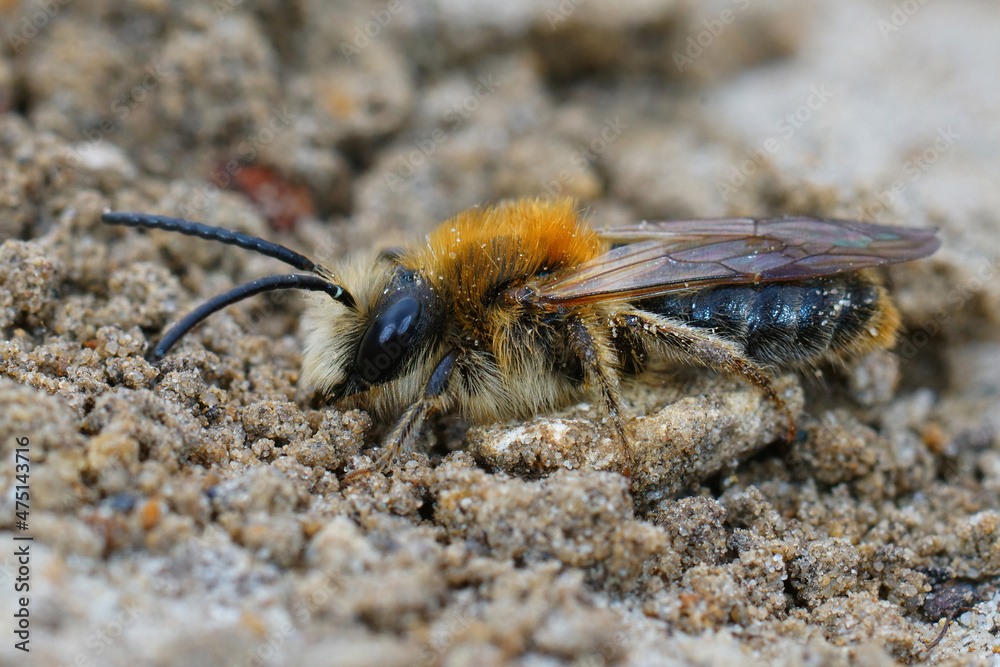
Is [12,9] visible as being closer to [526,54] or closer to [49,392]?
[49,392]

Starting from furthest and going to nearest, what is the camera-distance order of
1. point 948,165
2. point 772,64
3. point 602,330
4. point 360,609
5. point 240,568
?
point 772,64 < point 948,165 < point 602,330 < point 240,568 < point 360,609

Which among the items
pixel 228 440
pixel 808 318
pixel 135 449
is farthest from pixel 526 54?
pixel 135 449

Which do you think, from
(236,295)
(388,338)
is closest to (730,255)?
(388,338)

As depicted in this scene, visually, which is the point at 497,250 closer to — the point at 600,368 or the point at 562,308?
the point at 562,308

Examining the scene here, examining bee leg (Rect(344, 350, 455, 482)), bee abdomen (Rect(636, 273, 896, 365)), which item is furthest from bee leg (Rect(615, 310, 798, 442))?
bee leg (Rect(344, 350, 455, 482))

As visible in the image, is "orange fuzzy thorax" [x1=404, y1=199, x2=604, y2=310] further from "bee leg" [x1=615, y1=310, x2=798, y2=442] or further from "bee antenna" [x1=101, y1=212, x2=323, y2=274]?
"bee antenna" [x1=101, y1=212, x2=323, y2=274]

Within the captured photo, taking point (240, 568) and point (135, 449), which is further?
point (135, 449)

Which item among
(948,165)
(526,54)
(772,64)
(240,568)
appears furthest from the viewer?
(772,64)

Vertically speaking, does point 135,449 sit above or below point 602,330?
below
